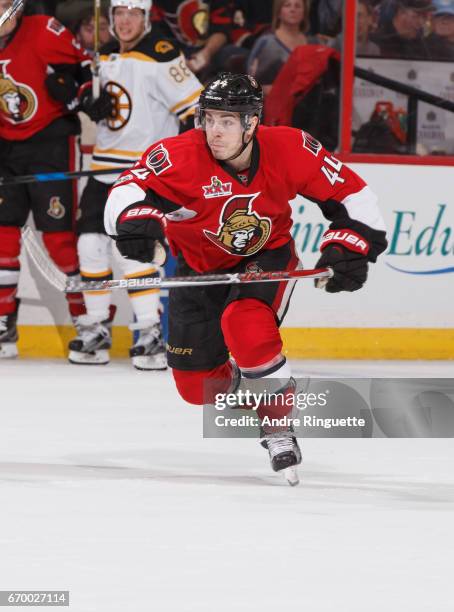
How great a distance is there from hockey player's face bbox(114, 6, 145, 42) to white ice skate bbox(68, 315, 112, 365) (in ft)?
3.73

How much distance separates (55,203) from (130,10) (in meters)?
0.84

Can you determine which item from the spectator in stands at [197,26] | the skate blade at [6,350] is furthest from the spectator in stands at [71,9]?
the skate blade at [6,350]

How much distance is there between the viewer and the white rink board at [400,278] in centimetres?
579

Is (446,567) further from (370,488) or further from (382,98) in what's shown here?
(382,98)

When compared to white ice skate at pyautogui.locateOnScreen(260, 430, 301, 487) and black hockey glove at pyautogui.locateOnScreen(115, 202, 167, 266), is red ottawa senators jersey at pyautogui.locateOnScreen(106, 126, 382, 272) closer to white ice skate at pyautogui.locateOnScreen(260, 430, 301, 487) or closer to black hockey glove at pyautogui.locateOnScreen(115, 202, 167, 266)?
black hockey glove at pyautogui.locateOnScreen(115, 202, 167, 266)

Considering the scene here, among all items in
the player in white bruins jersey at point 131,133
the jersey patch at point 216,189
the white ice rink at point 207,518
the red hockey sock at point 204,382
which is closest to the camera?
the white ice rink at point 207,518

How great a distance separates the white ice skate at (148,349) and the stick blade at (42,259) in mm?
349

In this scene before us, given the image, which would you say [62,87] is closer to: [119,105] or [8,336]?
[119,105]

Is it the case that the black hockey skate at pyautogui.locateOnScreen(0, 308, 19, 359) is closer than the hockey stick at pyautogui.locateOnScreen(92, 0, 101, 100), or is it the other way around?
the hockey stick at pyautogui.locateOnScreen(92, 0, 101, 100)

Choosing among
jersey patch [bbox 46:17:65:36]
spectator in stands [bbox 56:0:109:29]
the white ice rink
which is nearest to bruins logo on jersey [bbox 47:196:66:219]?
jersey patch [bbox 46:17:65:36]

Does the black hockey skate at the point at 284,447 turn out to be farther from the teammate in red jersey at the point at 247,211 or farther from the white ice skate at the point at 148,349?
the white ice skate at the point at 148,349

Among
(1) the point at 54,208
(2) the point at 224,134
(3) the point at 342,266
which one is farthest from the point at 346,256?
(1) the point at 54,208

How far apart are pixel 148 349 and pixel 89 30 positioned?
1.48m

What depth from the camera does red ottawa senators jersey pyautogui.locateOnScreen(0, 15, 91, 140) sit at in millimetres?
5445
